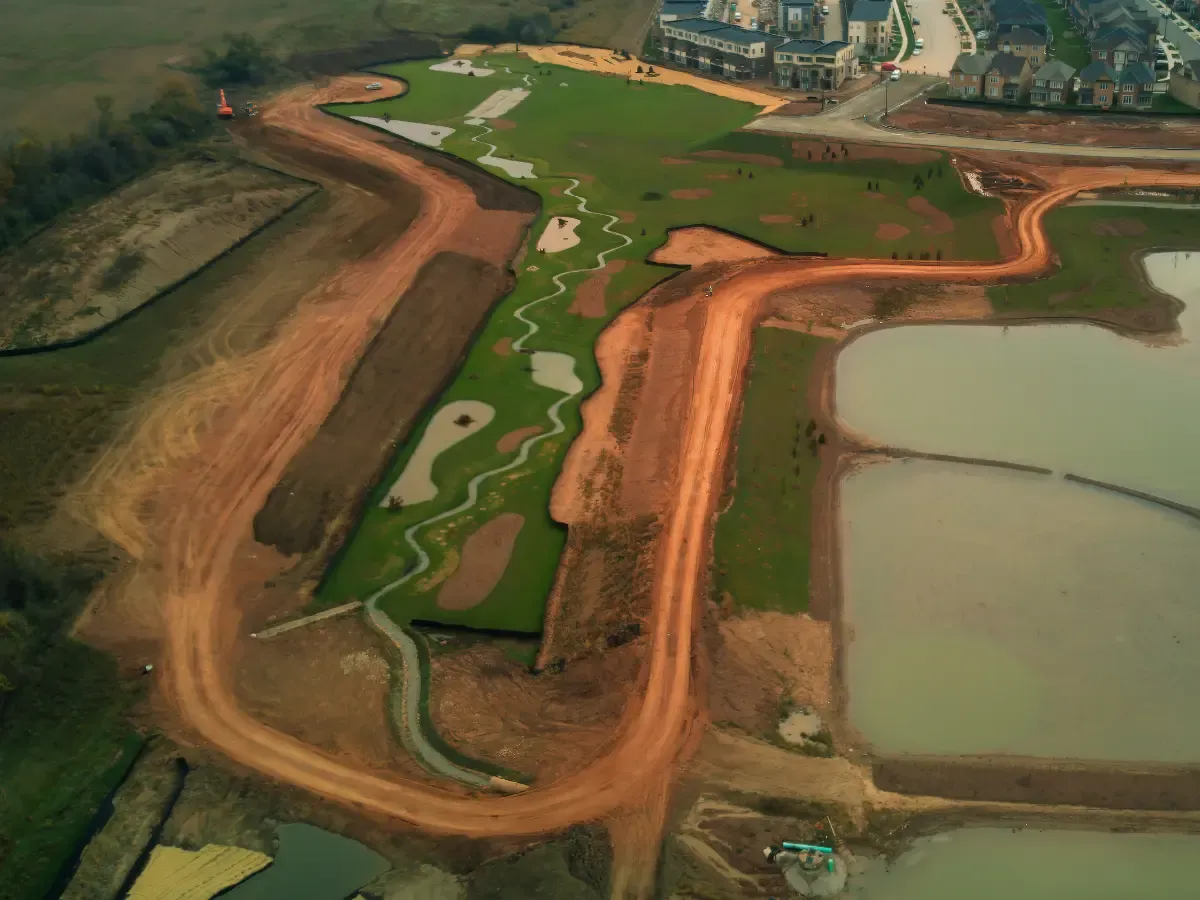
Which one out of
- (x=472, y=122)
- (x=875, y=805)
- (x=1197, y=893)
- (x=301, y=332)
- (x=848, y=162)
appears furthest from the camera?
(x=472, y=122)

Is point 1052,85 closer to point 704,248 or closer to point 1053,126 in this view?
point 1053,126

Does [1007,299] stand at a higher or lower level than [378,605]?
higher

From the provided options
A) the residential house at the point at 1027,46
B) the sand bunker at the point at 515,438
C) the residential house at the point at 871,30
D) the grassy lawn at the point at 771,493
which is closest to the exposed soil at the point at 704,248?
the grassy lawn at the point at 771,493

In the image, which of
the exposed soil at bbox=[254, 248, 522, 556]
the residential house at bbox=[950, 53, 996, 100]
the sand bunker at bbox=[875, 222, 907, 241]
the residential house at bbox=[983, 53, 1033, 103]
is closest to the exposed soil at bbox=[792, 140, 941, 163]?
the sand bunker at bbox=[875, 222, 907, 241]

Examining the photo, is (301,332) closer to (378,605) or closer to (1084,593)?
(378,605)

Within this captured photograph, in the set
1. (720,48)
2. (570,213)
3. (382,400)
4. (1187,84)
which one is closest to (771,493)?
(382,400)

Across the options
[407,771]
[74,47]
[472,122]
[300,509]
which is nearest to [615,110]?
[472,122]

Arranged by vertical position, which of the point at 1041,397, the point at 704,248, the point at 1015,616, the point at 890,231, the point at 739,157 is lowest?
the point at 1015,616
